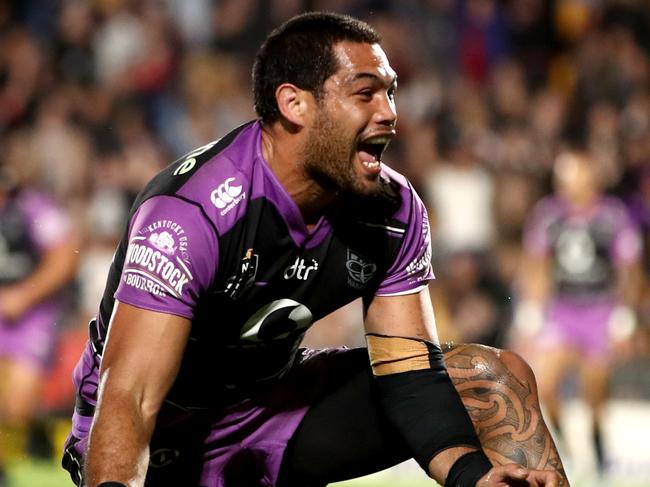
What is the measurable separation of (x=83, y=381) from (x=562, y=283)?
6.11 meters

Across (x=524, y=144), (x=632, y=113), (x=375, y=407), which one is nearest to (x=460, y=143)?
(x=524, y=144)

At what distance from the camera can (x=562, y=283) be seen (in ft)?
30.7

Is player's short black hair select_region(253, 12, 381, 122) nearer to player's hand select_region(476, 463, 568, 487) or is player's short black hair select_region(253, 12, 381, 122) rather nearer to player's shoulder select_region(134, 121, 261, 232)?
player's shoulder select_region(134, 121, 261, 232)

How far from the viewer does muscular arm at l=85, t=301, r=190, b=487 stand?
2994 mm

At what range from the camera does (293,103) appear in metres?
3.45

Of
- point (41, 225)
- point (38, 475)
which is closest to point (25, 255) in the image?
point (41, 225)

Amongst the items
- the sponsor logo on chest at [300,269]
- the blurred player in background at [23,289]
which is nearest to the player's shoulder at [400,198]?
the sponsor logo on chest at [300,269]

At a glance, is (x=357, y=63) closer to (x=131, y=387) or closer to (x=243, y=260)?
(x=243, y=260)

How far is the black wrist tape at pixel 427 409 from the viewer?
11.6 feet

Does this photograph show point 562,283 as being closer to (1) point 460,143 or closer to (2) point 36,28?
(1) point 460,143

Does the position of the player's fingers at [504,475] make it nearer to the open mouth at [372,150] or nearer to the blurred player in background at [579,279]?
the open mouth at [372,150]

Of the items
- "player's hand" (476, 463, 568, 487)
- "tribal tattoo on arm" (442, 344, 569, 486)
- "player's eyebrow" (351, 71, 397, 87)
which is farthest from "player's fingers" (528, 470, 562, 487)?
"player's eyebrow" (351, 71, 397, 87)

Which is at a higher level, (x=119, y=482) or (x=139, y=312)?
(x=139, y=312)

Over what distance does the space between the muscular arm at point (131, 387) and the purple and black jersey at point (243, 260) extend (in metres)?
0.04
